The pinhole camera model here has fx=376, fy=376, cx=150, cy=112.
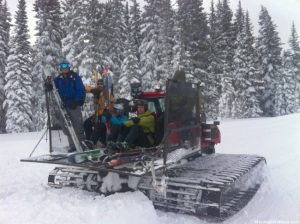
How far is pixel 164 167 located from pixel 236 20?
4282 cm

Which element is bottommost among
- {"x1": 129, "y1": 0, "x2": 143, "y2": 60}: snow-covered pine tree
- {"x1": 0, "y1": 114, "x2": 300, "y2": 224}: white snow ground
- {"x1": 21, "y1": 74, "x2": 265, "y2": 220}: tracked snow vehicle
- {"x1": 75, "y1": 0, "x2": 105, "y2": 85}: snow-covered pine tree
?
{"x1": 0, "y1": 114, "x2": 300, "y2": 224}: white snow ground

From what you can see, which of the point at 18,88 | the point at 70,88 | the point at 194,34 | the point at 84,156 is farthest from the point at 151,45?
the point at 84,156

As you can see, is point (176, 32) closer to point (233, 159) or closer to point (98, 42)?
point (98, 42)

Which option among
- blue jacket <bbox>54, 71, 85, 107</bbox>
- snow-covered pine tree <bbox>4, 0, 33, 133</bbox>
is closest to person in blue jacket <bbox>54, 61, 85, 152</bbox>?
blue jacket <bbox>54, 71, 85, 107</bbox>

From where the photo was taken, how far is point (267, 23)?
3394 cm

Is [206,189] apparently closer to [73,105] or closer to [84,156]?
[84,156]

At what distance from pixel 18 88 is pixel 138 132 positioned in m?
28.2

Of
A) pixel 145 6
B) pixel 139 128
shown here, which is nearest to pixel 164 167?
pixel 139 128

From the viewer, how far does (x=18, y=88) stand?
32.7 metres

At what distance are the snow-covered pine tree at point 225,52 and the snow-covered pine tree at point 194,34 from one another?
927 cm

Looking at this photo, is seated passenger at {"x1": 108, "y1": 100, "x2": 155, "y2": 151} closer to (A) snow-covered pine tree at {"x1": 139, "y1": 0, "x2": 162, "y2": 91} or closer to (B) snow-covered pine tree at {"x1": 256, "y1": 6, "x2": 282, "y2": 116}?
(A) snow-covered pine tree at {"x1": 139, "y1": 0, "x2": 162, "y2": 91}

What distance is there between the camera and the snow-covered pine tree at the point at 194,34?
30672 millimetres

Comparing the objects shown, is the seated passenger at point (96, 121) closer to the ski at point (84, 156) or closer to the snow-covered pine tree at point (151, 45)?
the ski at point (84, 156)

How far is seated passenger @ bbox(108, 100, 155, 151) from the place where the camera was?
22.2 ft
